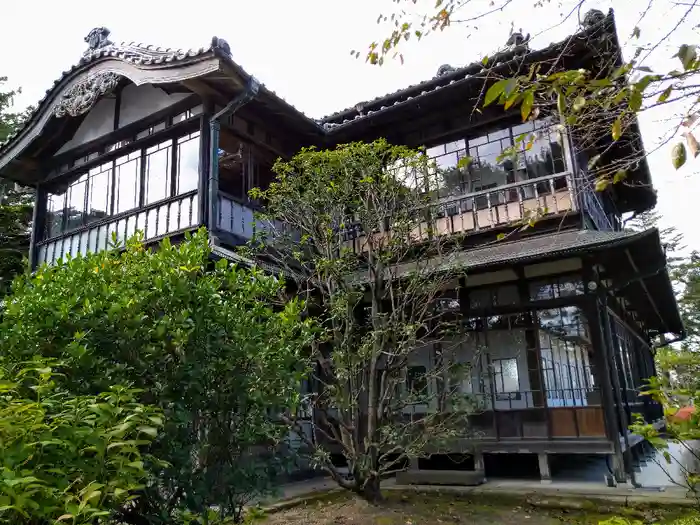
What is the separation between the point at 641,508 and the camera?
5.99 meters

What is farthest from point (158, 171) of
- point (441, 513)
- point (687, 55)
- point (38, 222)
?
point (687, 55)

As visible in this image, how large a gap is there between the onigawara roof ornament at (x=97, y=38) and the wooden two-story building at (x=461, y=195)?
0.03 metres

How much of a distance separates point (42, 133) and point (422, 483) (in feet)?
31.4

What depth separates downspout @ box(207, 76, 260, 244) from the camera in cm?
839

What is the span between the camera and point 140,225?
368 inches

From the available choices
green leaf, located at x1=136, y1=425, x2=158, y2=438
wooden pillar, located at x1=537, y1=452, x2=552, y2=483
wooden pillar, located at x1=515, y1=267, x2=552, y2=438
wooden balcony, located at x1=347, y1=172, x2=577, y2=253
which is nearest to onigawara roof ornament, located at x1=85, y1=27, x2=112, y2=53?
wooden balcony, located at x1=347, y1=172, x2=577, y2=253

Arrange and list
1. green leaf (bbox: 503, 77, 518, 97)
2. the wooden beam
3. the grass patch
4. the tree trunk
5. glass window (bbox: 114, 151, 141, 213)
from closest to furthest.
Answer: green leaf (bbox: 503, 77, 518, 97) → the grass patch → the tree trunk → the wooden beam → glass window (bbox: 114, 151, 141, 213)

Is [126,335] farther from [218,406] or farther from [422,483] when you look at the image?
[422,483]

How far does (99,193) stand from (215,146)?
3.24m

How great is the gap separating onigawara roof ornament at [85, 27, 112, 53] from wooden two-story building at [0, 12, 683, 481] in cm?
3

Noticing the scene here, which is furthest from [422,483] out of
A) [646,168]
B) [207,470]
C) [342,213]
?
[646,168]

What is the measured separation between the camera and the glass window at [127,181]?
9930 millimetres

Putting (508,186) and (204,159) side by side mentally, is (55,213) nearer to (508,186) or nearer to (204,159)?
(204,159)

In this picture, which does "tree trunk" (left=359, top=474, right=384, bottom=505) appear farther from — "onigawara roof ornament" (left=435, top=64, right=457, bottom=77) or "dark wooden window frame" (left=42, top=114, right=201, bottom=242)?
"onigawara roof ornament" (left=435, top=64, right=457, bottom=77)
